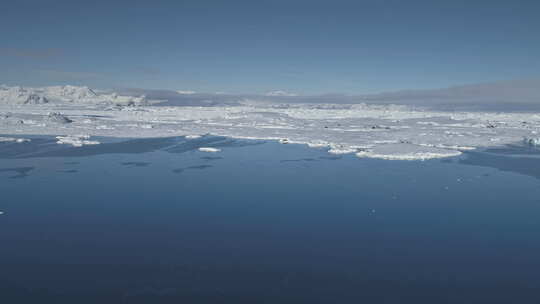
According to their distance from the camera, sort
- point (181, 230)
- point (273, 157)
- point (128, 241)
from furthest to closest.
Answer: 1. point (273, 157)
2. point (181, 230)
3. point (128, 241)

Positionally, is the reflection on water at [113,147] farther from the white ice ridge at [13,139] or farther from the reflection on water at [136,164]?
the reflection on water at [136,164]

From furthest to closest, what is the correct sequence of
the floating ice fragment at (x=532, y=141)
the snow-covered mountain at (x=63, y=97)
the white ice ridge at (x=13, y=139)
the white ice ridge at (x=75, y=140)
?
the snow-covered mountain at (x=63, y=97) → the floating ice fragment at (x=532, y=141) → the white ice ridge at (x=13, y=139) → the white ice ridge at (x=75, y=140)

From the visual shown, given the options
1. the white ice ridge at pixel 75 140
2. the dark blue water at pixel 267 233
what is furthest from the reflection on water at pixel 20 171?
the white ice ridge at pixel 75 140

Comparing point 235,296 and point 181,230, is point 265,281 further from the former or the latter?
point 181,230

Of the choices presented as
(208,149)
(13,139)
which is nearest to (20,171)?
(208,149)

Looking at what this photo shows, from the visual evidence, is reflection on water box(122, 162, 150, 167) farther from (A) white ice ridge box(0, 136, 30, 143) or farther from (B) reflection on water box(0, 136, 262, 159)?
(A) white ice ridge box(0, 136, 30, 143)

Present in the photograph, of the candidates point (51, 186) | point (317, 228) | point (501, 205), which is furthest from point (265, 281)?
point (51, 186)

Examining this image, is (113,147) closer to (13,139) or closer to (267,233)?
(13,139)
